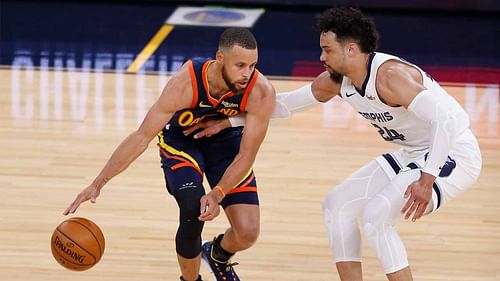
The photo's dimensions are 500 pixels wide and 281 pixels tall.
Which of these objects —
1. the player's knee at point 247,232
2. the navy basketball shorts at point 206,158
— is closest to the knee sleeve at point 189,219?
the navy basketball shorts at point 206,158

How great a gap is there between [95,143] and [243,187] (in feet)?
10.1

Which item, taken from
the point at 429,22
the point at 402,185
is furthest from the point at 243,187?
the point at 429,22

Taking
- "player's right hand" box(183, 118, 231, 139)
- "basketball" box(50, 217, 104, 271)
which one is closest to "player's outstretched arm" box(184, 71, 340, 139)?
"player's right hand" box(183, 118, 231, 139)

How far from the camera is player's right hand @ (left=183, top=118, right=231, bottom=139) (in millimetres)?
5465

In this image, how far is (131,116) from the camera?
9.03 m

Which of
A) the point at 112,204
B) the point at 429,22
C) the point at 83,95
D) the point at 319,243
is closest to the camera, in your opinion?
the point at 319,243

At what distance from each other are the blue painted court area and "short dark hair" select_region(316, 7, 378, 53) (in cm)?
524

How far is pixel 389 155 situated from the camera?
539cm

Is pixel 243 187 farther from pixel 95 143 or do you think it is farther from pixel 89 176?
pixel 95 143

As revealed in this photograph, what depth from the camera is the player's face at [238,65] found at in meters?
5.10

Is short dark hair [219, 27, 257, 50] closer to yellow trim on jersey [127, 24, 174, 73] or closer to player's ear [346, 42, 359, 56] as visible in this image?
player's ear [346, 42, 359, 56]

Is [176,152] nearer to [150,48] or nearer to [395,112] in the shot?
[395,112]

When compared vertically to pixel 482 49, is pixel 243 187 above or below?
above

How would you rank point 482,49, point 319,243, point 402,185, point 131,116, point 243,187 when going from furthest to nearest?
point 482,49 < point 131,116 < point 319,243 < point 243,187 < point 402,185
